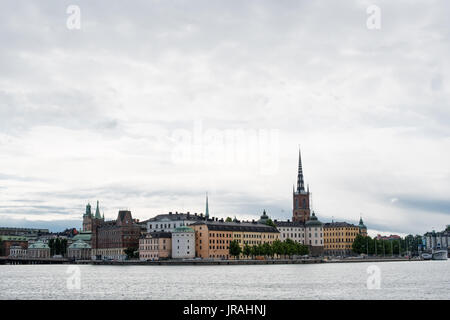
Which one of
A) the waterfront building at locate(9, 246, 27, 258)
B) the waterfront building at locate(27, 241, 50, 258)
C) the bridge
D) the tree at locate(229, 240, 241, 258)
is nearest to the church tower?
the tree at locate(229, 240, 241, 258)

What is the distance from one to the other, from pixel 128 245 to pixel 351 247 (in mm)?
53094

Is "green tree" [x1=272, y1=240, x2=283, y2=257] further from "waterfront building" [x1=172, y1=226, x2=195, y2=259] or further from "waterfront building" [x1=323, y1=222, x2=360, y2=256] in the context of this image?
"waterfront building" [x1=323, y1=222, x2=360, y2=256]

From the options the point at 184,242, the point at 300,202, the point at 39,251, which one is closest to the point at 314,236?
the point at 300,202

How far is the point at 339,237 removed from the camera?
516 ft

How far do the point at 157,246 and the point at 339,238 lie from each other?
52.3 metres

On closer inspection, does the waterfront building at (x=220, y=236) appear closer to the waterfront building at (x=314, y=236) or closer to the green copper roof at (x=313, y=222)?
the waterfront building at (x=314, y=236)

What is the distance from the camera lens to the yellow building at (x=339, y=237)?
6156 inches

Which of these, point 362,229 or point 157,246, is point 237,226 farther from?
Result: point 362,229

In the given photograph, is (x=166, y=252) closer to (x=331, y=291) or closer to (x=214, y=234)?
(x=214, y=234)

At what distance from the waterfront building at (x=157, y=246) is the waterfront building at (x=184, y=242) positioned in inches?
126

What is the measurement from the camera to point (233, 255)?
4742 inches

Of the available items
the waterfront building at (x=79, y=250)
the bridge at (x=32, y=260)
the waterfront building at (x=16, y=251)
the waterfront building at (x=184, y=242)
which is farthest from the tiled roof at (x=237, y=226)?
the waterfront building at (x=16, y=251)

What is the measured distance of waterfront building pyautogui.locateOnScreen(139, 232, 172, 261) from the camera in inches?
4865
